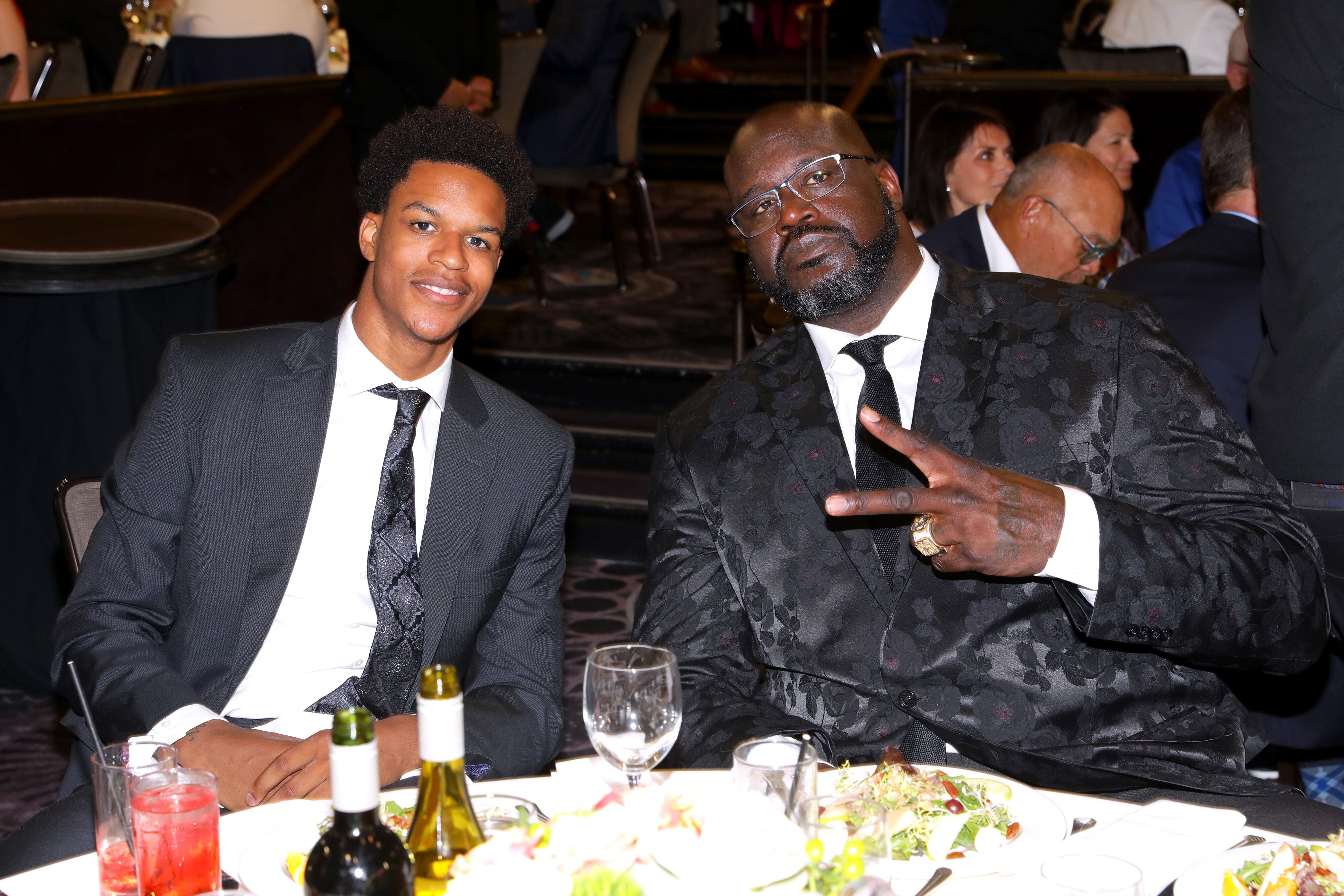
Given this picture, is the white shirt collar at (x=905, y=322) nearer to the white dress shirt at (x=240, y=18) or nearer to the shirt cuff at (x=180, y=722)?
the shirt cuff at (x=180, y=722)

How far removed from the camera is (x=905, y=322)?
2080mm

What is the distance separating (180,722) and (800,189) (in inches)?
49.5

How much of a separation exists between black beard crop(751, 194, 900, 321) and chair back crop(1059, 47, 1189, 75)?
409cm

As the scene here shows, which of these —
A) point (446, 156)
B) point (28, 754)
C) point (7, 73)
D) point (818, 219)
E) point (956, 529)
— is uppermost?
point (7, 73)

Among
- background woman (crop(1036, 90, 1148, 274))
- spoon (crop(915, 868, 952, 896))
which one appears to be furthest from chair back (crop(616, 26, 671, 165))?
spoon (crop(915, 868, 952, 896))

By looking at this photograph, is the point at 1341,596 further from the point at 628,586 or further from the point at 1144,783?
the point at 628,586

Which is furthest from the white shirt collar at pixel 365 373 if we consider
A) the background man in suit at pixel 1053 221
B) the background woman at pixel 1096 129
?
the background woman at pixel 1096 129

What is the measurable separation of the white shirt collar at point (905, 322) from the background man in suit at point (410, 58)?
3491mm

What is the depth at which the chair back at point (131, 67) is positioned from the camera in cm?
625

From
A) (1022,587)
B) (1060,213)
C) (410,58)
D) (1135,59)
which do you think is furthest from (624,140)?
(1022,587)

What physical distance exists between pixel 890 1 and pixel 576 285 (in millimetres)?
2284

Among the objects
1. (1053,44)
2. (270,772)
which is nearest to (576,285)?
(1053,44)

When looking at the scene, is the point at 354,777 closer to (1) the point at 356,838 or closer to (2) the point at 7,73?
(1) the point at 356,838

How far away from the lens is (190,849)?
115cm
